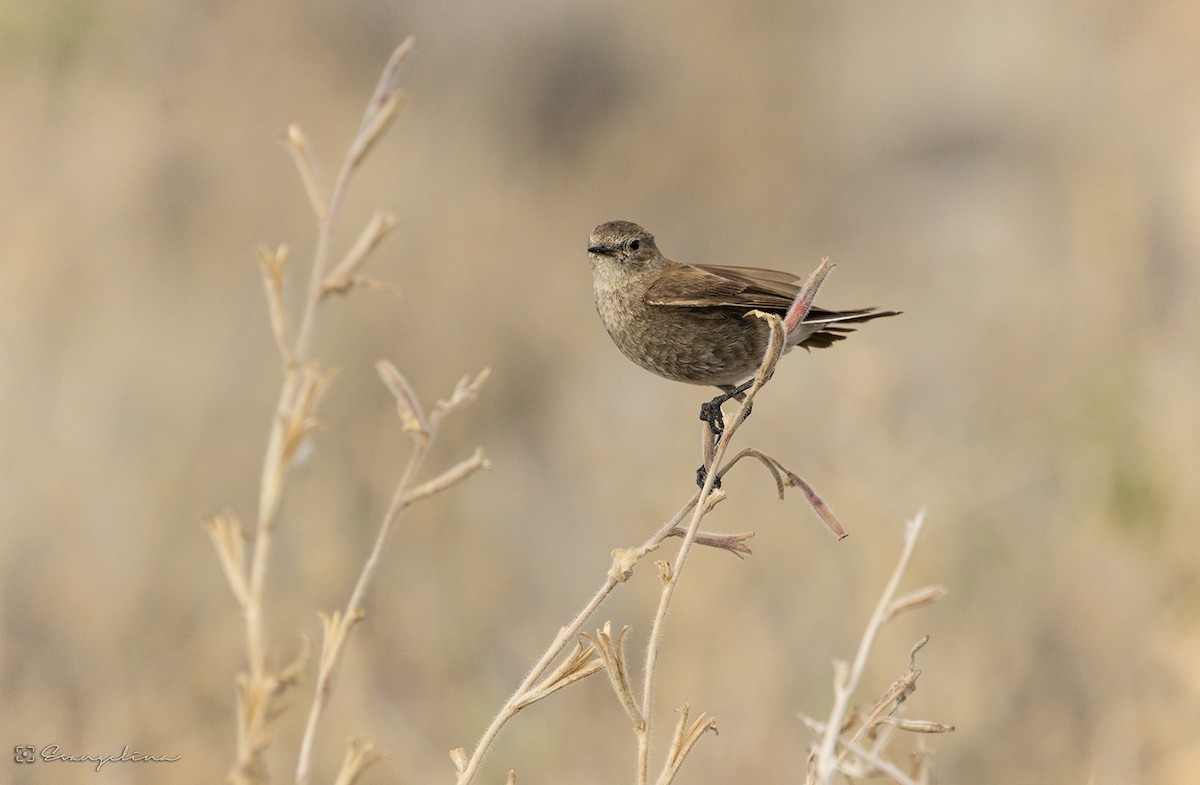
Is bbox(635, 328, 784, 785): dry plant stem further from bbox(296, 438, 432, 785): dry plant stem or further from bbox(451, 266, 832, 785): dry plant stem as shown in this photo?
bbox(296, 438, 432, 785): dry plant stem

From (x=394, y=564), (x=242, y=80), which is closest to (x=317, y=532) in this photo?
(x=394, y=564)

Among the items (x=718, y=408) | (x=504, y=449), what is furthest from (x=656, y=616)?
(x=504, y=449)

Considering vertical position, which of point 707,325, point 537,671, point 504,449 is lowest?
point 537,671

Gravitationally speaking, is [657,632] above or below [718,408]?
below

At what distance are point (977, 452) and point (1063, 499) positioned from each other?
0.59 meters

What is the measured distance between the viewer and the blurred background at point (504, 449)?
3516mm

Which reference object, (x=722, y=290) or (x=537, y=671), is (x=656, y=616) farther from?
(x=722, y=290)

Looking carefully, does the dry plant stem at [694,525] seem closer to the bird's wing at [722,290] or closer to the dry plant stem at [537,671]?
the dry plant stem at [537,671]

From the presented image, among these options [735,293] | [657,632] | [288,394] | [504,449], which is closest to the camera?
[288,394]

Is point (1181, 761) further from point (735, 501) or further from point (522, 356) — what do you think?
point (522, 356)

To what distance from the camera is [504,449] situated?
598cm
